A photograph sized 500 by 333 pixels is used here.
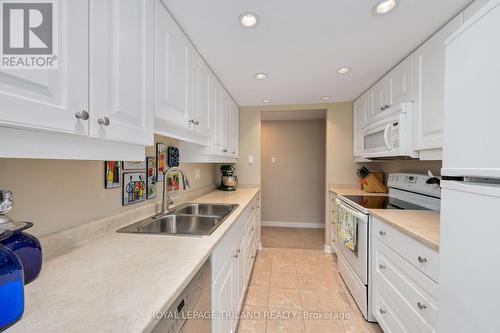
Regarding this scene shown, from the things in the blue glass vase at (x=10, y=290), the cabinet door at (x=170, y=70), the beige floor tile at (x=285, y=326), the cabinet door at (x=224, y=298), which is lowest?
the beige floor tile at (x=285, y=326)

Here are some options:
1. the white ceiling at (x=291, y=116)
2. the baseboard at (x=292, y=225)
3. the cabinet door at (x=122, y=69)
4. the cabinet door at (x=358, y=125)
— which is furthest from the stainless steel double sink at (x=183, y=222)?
the baseboard at (x=292, y=225)

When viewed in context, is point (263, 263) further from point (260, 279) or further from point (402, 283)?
point (402, 283)

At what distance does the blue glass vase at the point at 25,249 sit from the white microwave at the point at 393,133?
2.31 m

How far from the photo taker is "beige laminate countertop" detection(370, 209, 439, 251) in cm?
111

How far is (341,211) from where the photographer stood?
7.44 feet

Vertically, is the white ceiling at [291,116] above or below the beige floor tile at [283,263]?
above

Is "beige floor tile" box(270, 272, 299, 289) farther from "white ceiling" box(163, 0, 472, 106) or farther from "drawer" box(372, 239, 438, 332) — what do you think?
"white ceiling" box(163, 0, 472, 106)

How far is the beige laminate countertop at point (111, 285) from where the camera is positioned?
0.51 m

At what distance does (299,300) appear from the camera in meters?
1.99

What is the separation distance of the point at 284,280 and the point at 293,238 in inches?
54.2

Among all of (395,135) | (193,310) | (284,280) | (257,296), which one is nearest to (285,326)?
(257,296)

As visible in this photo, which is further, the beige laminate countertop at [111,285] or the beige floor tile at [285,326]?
the beige floor tile at [285,326]

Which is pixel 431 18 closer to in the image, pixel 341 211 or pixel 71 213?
pixel 341 211

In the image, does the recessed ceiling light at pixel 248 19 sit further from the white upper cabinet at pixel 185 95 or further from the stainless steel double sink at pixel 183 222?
the stainless steel double sink at pixel 183 222
